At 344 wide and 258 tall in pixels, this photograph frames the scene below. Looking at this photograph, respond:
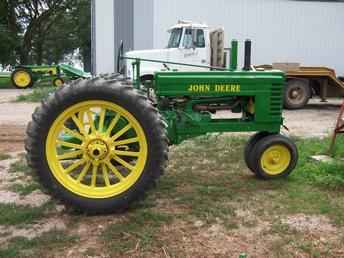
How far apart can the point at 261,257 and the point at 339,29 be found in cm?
1669

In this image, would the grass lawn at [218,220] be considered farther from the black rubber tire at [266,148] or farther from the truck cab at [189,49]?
the truck cab at [189,49]

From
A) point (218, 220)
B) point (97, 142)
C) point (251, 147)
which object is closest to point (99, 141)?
point (97, 142)

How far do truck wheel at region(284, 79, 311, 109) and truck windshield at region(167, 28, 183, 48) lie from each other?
10.5ft

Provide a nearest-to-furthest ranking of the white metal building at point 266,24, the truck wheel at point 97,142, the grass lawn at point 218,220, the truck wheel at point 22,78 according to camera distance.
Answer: the grass lawn at point 218,220, the truck wheel at point 97,142, the white metal building at point 266,24, the truck wheel at point 22,78

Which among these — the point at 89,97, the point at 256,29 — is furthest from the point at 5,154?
the point at 256,29

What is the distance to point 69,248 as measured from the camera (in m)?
3.54

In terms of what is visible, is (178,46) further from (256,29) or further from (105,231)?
(105,231)

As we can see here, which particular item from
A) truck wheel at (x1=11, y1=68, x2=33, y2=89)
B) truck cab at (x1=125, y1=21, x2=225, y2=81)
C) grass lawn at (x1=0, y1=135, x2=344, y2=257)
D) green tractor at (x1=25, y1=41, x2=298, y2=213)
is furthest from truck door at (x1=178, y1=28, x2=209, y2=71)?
truck wheel at (x1=11, y1=68, x2=33, y2=89)

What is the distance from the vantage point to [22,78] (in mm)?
20562

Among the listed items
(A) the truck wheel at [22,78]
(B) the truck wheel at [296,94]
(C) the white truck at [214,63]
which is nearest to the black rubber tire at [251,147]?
(C) the white truck at [214,63]

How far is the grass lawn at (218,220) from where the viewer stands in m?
3.54

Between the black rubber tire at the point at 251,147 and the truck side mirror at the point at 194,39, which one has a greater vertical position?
the truck side mirror at the point at 194,39

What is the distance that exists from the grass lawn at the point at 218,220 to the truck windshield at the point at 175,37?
26.6 ft

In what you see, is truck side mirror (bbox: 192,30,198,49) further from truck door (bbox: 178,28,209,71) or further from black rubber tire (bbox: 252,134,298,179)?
black rubber tire (bbox: 252,134,298,179)
